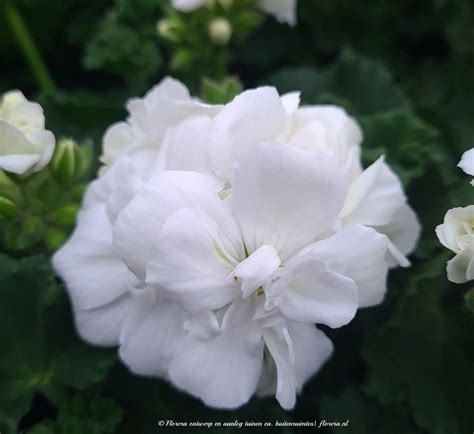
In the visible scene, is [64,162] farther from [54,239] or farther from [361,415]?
[361,415]

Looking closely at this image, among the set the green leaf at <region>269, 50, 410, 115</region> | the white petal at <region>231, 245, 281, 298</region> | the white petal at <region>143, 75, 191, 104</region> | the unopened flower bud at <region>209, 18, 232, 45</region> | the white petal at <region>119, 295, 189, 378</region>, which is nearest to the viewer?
the white petal at <region>231, 245, 281, 298</region>

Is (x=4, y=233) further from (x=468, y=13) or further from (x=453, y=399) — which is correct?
(x=468, y=13)

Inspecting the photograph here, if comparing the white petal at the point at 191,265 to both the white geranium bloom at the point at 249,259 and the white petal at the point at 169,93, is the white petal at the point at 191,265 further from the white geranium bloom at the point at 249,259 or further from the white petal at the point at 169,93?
the white petal at the point at 169,93

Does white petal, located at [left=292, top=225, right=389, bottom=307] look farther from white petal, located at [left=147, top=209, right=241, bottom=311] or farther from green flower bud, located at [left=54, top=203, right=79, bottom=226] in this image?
green flower bud, located at [left=54, top=203, right=79, bottom=226]

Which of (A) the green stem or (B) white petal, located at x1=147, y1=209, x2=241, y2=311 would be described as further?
(A) the green stem

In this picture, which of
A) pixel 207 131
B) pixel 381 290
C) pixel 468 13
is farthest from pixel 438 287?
pixel 468 13

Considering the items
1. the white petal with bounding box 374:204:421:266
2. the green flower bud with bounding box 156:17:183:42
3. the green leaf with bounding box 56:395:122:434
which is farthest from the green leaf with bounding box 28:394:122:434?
the green flower bud with bounding box 156:17:183:42

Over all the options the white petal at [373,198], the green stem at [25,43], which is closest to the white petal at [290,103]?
the white petal at [373,198]

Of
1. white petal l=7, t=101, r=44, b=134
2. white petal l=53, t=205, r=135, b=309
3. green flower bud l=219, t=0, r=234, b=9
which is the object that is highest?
white petal l=7, t=101, r=44, b=134

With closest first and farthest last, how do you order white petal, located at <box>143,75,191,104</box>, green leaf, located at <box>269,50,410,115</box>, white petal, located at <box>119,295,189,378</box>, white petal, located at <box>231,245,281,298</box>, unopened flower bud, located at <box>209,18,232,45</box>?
white petal, located at <box>231,245,281,298</box>, white petal, located at <box>119,295,189,378</box>, white petal, located at <box>143,75,191,104</box>, unopened flower bud, located at <box>209,18,232,45</box>, green leaf, located at <box>269,50,410,115</box>
